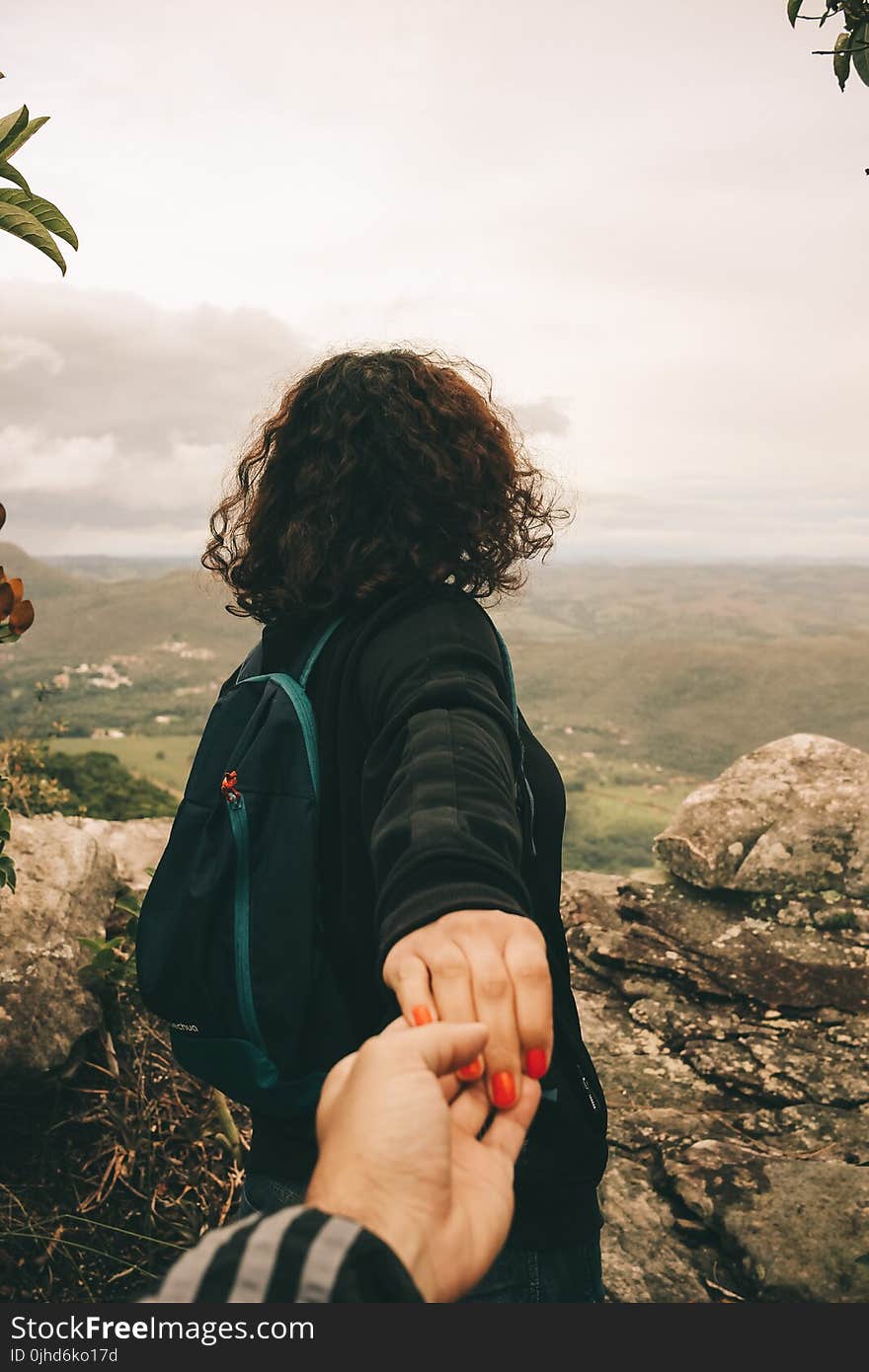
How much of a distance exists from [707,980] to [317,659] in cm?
313

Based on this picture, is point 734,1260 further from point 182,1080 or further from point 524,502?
point 524,502

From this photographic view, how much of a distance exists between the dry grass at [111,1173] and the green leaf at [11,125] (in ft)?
9.03

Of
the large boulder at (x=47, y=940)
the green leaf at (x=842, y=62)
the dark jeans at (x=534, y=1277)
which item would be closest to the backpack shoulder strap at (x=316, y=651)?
the dark jeans at (x=534, y=1277)

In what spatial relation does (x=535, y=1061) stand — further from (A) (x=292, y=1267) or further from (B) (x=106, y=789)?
(B) (x=106, y=789)

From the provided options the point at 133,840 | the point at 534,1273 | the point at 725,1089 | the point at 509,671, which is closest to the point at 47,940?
the point at 133,840

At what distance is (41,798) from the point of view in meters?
5.10

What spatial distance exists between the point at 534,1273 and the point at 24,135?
2483 mm

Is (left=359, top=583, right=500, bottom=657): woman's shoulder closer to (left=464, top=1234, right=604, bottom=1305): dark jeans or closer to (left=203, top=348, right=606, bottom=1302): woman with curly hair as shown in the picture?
(left=203, top=348, right=606, bottom=1302): woman with curly hair

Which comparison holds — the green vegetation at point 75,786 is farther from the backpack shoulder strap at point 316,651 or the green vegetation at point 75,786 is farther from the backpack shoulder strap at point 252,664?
the backpack shoulder strap at point 316,651

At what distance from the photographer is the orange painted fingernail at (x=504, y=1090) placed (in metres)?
0.97

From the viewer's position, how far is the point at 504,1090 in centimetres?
98

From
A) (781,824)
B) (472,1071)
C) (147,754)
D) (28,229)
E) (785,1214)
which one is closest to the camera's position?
(472,1071)

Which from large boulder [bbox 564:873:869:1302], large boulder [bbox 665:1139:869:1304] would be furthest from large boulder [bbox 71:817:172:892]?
large boulder [bbox 665:1139:869:1304]

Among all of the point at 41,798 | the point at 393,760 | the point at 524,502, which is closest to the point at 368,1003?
the point at 393,760
